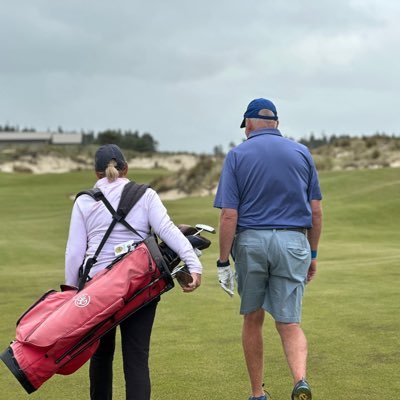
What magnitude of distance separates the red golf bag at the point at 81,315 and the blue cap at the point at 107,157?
1.48 ft

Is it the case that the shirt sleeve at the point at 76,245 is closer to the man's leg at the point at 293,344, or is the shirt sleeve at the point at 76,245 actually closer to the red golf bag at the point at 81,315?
the red golf bag at the point at 81,315

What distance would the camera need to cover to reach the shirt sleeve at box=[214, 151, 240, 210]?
19.1ft

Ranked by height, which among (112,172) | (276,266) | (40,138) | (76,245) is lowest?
(40,138)

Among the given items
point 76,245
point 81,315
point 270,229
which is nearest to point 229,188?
point 270,229

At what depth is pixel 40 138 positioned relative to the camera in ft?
420

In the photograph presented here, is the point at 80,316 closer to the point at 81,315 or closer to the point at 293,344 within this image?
the point at 81,315

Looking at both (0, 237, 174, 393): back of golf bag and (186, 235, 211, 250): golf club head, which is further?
(186, 235, 211, 250): golf club head

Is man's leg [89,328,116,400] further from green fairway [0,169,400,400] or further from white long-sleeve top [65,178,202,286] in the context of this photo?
green fairway [0,169,400,400]

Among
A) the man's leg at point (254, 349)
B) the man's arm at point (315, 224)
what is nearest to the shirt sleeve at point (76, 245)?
the man's leg at point (254, 349)

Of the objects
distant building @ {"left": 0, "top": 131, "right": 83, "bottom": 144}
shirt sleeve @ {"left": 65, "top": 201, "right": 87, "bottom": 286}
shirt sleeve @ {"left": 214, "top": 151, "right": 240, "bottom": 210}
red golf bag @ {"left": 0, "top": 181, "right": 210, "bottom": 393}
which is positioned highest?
shirt sleeve @ {"left": 214, "top": 151, "right": 240, "bottom": 210}

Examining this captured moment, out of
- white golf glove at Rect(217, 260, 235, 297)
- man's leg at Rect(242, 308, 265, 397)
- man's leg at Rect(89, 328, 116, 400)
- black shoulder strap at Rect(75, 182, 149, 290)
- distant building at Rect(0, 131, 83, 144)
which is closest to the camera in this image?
black shoulder strap at Rect(75, 182, 149, 290)

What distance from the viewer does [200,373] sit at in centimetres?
691

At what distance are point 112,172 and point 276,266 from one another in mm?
1437

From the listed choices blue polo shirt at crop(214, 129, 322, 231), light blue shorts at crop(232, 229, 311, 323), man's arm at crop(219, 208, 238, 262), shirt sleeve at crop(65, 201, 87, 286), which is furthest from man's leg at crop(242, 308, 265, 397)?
shirt sleeve at crop(65, 201, 87, 286)
